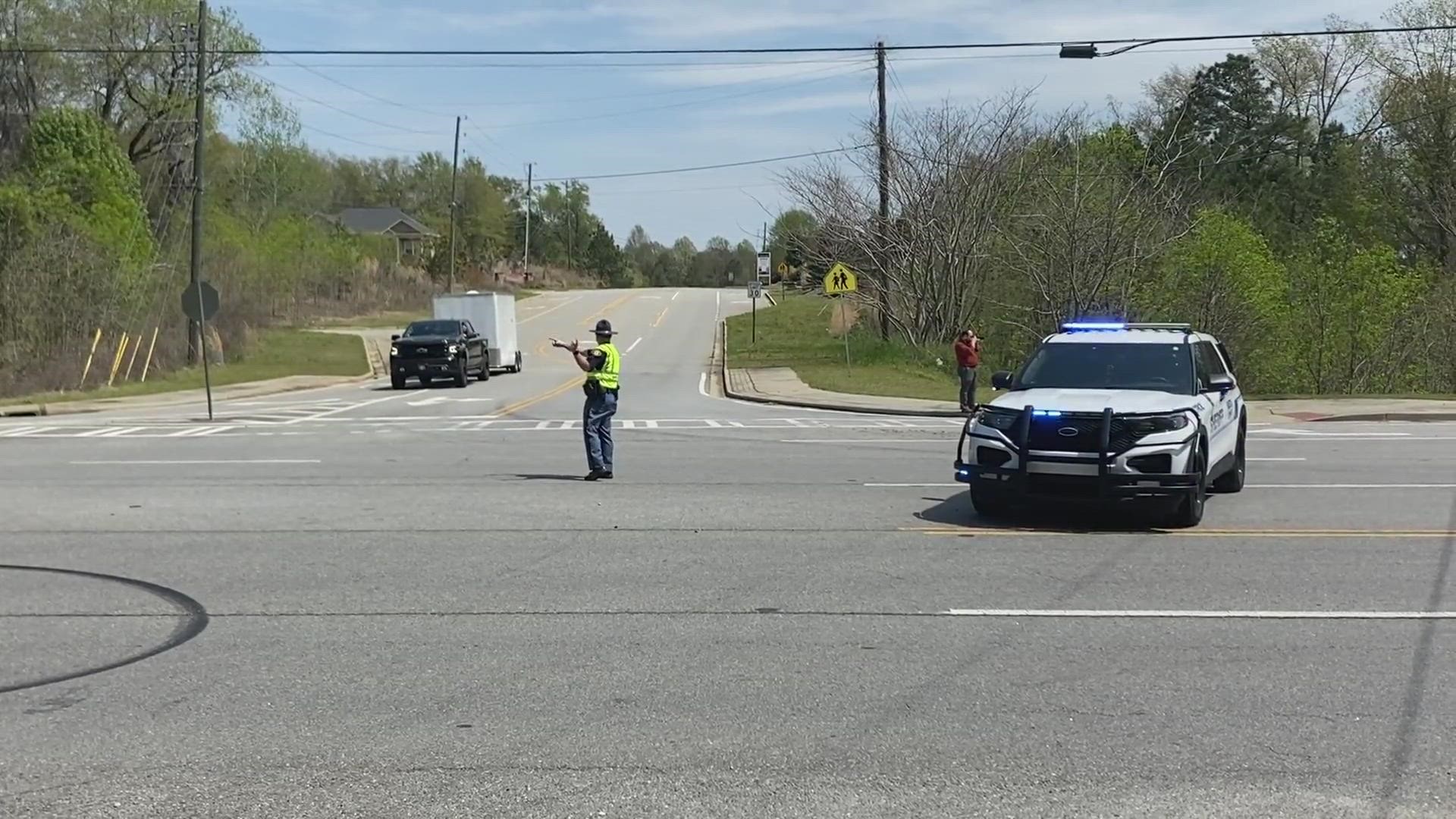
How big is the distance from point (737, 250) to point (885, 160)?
439 ft

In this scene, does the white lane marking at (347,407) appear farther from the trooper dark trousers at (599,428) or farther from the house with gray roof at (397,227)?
the house with gray roof at (397,227)

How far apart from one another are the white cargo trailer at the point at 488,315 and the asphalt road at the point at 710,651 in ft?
87.8

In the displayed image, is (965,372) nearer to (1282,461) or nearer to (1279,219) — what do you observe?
(1282,461)

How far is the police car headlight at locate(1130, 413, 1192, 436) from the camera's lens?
10.4 meters

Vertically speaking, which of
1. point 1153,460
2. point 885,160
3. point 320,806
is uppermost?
point 885,160

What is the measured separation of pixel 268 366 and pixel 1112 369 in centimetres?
3336

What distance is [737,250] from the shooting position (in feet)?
561

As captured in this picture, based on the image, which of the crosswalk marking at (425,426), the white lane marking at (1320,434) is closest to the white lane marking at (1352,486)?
the white lane marking at (1320,434)

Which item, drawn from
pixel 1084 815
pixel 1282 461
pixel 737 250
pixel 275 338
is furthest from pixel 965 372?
pixel 737 250

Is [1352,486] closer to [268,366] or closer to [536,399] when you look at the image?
[536,399]

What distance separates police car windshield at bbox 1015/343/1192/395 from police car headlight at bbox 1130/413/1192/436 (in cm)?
91

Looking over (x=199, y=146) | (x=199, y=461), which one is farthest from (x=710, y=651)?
(x=199, y=146)

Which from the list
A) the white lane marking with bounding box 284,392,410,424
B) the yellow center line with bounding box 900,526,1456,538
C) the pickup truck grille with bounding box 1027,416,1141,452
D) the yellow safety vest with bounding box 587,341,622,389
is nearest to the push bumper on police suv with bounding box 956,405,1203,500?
the pickup truck grille with bounding box 1027,416,1141,452

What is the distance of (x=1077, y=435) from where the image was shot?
1041cm
